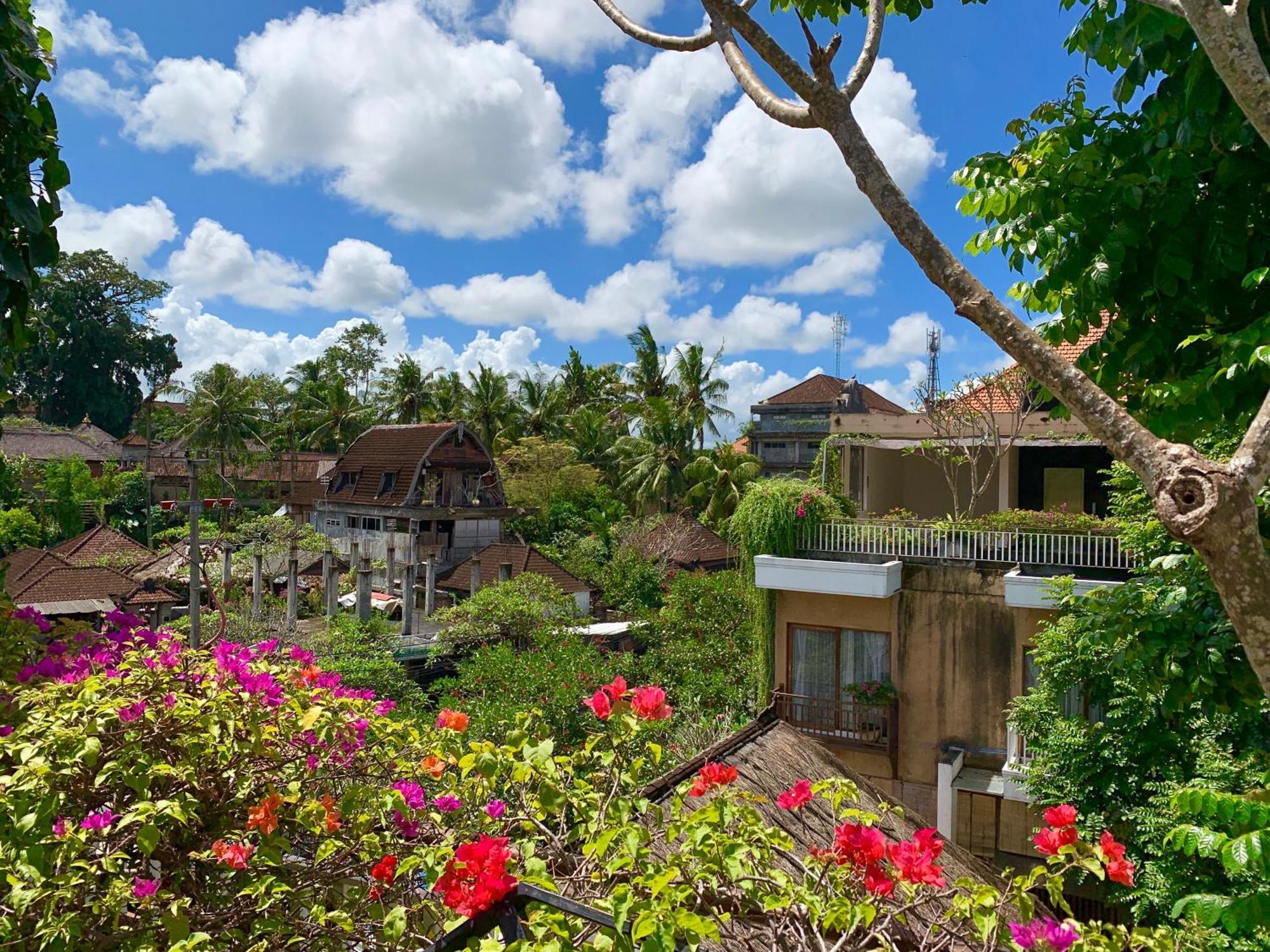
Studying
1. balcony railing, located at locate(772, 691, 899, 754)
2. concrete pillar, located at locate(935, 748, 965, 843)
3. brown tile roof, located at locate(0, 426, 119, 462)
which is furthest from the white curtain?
brown tile roof, located at locate(0, 426, 119, 462)

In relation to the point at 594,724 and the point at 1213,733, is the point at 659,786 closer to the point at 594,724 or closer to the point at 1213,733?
the point at 1213,733

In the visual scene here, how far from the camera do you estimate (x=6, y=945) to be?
7.08 ft

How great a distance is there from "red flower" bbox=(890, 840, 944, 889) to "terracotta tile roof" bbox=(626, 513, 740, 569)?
66.1 ft

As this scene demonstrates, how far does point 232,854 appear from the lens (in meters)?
2.40

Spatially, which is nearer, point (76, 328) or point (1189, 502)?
point (1189, 502)

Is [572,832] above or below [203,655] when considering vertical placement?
below

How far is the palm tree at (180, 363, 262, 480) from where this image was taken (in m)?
35.9

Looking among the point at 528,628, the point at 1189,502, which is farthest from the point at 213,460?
the point at 1189,502

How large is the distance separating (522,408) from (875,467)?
70.9ft

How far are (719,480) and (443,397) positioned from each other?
56.4ft

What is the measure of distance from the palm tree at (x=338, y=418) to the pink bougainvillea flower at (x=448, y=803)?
37943 millimetres

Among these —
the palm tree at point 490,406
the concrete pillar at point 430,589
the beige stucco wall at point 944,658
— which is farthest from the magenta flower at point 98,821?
the palm tree at point 490,406

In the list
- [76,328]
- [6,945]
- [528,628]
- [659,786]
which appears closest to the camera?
[6,945]

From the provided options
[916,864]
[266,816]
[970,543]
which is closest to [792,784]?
[916,864]
